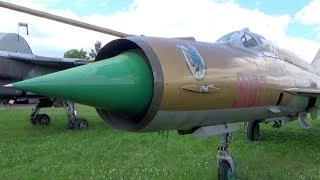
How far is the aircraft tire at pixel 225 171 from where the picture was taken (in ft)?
18.5

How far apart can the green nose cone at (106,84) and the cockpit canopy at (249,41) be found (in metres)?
2.07

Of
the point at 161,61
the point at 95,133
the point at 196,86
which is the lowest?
the point at 95,133

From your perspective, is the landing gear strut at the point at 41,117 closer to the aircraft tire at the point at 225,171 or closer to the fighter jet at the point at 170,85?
the aircraft tire at the point at 225,171

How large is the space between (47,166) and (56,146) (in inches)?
87.1

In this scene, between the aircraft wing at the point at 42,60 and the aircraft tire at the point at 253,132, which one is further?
the aircraft wing at the point at 42,60

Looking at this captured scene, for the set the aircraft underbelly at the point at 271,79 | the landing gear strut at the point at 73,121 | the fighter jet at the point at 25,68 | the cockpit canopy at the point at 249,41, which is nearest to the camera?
the aircraft underbelly at the point at 271,79

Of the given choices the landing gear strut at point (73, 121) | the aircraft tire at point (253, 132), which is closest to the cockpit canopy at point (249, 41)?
the aircraft tire at point (253, 132)

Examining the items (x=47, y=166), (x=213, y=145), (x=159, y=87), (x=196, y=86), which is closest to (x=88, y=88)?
(x=159, y=87)

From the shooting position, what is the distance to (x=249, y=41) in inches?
224

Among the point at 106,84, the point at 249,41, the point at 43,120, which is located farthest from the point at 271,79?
the point at 43,120

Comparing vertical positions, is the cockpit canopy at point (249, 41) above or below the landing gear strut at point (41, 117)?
above

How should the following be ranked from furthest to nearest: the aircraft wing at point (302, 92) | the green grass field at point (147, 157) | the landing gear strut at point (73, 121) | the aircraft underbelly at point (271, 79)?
1. the landing gear strut at point (73, 121)
2. the green grass field at point (147, 157)
3. the aircraft wing at point (302, 92)
4. the aircraft underbelly at point (271, 79)

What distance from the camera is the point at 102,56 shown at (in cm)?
403

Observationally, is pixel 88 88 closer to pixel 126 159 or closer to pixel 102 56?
pixel 102 56
